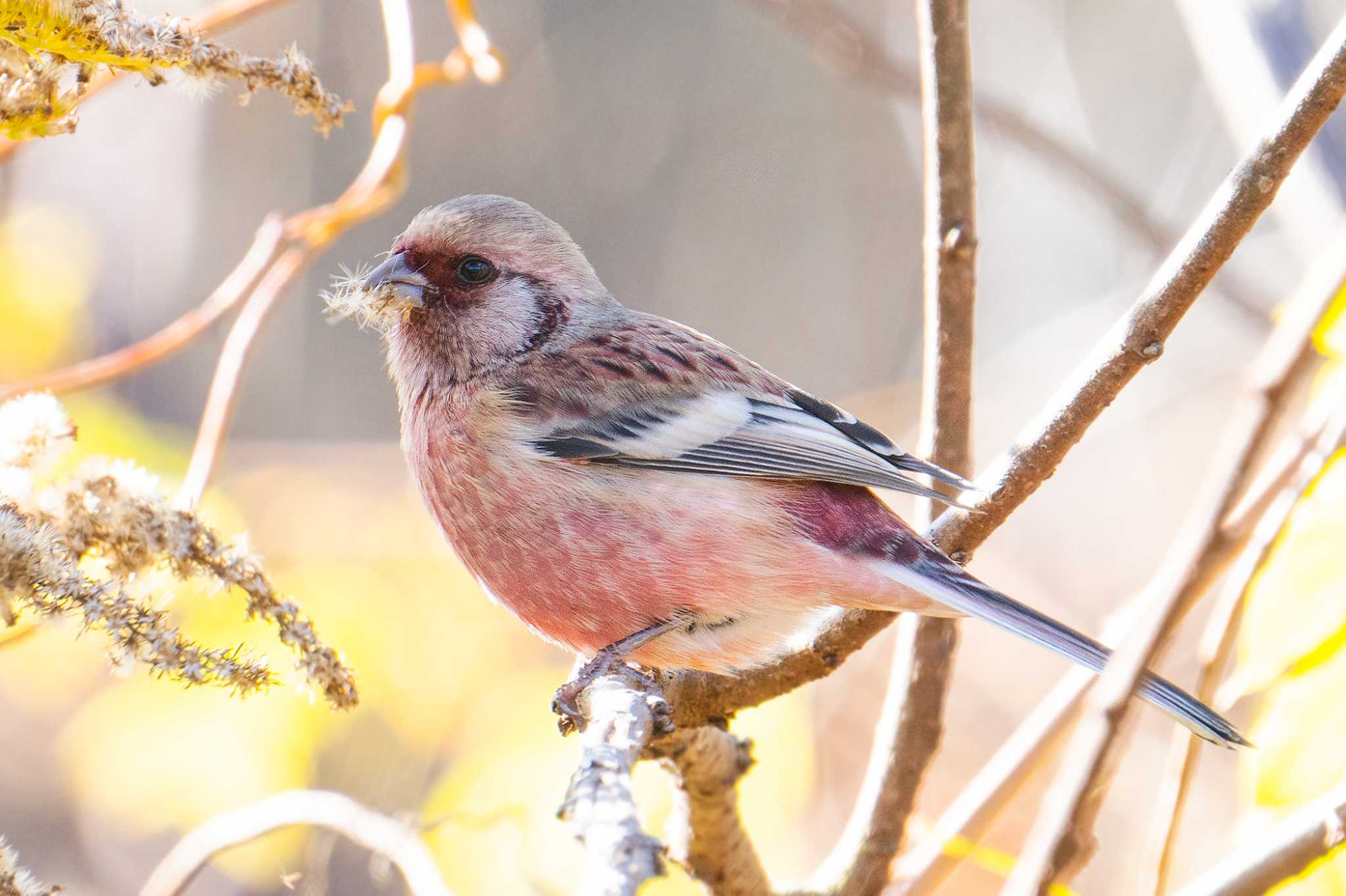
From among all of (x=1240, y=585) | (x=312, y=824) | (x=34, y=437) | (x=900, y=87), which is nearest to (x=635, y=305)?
(x=900, y=87)

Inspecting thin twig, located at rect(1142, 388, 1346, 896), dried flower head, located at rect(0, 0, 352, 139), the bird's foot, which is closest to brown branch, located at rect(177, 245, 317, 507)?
the bird's foot

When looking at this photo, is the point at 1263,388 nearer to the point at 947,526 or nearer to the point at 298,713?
the point at 947,526

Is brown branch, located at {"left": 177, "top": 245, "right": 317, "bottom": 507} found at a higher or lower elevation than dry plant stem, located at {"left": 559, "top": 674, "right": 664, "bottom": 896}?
higher

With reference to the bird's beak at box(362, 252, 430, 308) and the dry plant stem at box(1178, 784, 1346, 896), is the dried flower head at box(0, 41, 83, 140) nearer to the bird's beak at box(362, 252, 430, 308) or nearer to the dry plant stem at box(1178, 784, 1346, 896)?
the bird's beak at box(362, 252, 430, 308)

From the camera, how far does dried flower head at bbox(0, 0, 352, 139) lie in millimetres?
1553

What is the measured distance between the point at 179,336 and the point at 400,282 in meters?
0.57

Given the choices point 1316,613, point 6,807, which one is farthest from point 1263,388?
point 6,807

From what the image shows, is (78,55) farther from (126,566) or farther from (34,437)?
(126,566)

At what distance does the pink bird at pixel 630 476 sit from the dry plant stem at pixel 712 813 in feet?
0.64

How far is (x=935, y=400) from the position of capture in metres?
2.76

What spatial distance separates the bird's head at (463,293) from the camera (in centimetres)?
323

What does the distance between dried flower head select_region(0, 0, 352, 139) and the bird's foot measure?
1269 mm

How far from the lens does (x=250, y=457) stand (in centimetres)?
570

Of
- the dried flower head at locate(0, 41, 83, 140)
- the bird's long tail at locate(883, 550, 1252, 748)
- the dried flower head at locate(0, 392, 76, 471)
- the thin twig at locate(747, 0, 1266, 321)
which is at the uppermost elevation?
the thin twig at locate(747, 0, 1266, 321)
